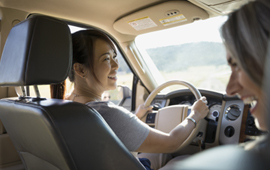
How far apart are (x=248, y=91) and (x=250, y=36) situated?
120 millimetres

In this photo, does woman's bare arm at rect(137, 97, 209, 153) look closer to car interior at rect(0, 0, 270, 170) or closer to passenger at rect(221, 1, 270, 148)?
car interior at rect(0, 0, 270, 170)

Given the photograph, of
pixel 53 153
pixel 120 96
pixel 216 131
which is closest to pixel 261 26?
pixel 53 153

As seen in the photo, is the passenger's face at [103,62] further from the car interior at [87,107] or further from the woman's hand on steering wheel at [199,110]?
the woman's hand on steering wheel at [199,110]

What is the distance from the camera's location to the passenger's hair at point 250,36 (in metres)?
0.54

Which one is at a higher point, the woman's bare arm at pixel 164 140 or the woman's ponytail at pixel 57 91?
the woman's ponytail at pixel 57 91

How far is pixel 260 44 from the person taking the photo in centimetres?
53

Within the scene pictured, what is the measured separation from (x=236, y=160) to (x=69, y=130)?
768 millimetres

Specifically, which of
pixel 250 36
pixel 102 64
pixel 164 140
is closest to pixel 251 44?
pixel 250 36

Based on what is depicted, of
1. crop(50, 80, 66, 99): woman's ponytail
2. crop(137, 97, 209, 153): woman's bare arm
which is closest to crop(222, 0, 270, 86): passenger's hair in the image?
crop(137, 97, 209, 153): woman's bare arm

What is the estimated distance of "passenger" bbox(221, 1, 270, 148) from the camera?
0.53 meters

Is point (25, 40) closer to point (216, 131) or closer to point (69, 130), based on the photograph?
point (69, 130)

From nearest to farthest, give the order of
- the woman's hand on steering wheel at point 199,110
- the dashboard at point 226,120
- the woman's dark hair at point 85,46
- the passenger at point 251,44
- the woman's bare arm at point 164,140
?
the passenger at point 251,44
the woman's bare arm at point 164,140
the woman's dark hair at point 85,46
the woman's hand on steering wheel at point 199,110
the dashboard at point 226,120

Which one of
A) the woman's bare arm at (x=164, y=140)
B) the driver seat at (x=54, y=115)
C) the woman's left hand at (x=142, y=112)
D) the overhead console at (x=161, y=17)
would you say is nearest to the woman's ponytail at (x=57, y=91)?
the driver seat at (x=54, y=115)

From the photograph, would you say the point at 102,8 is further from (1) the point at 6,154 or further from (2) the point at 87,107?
(1) the point at 6,154
